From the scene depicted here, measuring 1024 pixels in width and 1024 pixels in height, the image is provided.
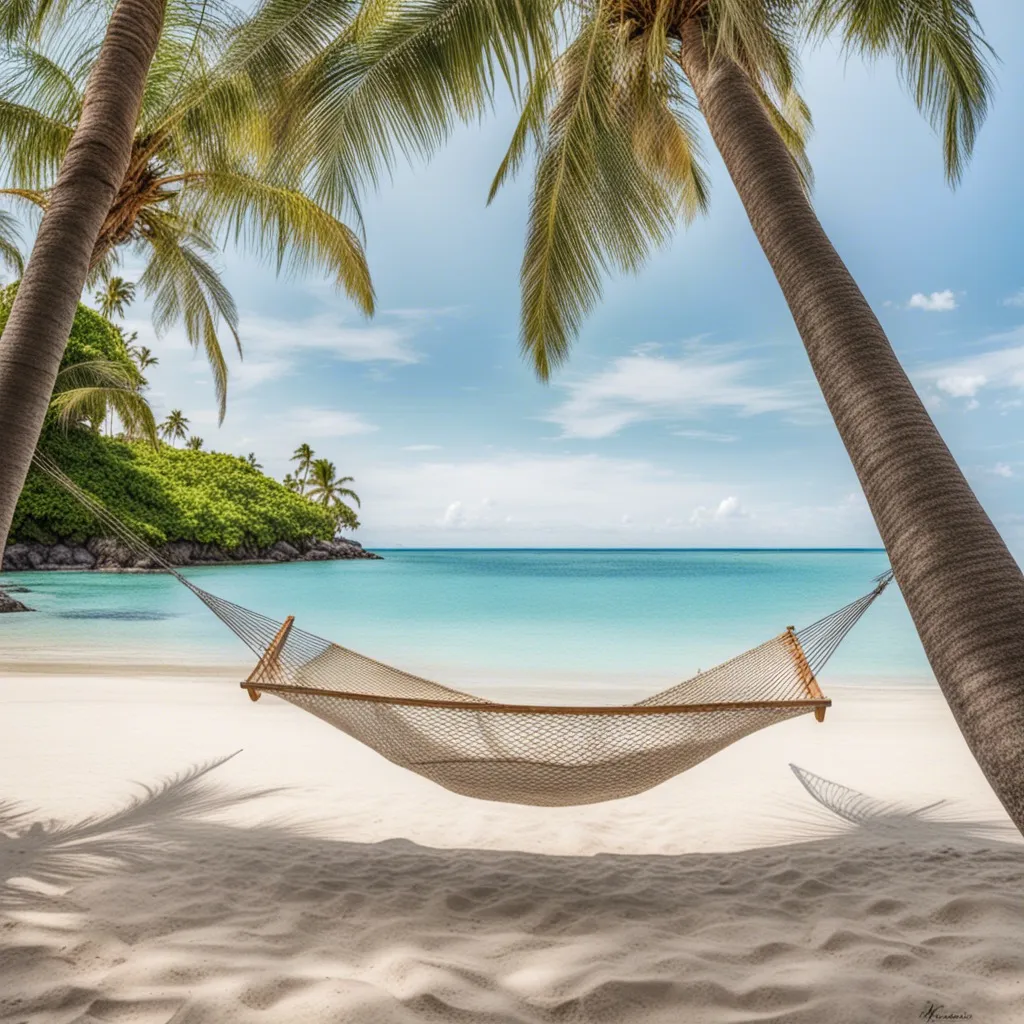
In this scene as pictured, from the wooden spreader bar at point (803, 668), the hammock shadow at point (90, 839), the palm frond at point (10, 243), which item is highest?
the palm frond at point (10, 243)

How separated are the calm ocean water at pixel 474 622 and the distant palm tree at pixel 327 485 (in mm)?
10310

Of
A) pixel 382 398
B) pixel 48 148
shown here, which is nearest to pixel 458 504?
pixel 382 398

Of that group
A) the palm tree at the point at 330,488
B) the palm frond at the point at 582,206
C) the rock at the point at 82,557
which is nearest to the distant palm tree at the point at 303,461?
the palm tree at the point at 330,488

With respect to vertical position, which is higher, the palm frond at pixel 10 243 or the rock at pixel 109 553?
the palm frond at pixel 10 243

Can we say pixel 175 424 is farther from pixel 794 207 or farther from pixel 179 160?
pixel 794 207

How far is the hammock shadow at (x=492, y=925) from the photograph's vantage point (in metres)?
1.08

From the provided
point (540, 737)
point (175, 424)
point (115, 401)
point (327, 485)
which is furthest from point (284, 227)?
point (175, 424)

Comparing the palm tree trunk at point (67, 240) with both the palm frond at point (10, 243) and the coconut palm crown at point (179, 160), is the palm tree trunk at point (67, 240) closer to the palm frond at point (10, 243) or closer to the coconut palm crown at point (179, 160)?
the coconut palm crown at point (179, 160)

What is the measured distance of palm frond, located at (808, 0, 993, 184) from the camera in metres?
2.10

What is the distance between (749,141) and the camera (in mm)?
1753

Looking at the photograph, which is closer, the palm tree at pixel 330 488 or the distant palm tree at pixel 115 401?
the distant palm tree at pixel 115 401

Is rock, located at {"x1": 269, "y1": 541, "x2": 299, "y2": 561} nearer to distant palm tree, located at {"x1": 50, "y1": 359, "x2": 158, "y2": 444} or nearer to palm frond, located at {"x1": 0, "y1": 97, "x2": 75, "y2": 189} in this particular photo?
distant palm tree, located at {"x1": 50, "y1": 359, "x2": 158, "y2": 444}

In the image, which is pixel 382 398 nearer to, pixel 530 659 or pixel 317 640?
pixel 530 659

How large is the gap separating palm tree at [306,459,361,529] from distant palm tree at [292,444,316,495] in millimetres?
327
